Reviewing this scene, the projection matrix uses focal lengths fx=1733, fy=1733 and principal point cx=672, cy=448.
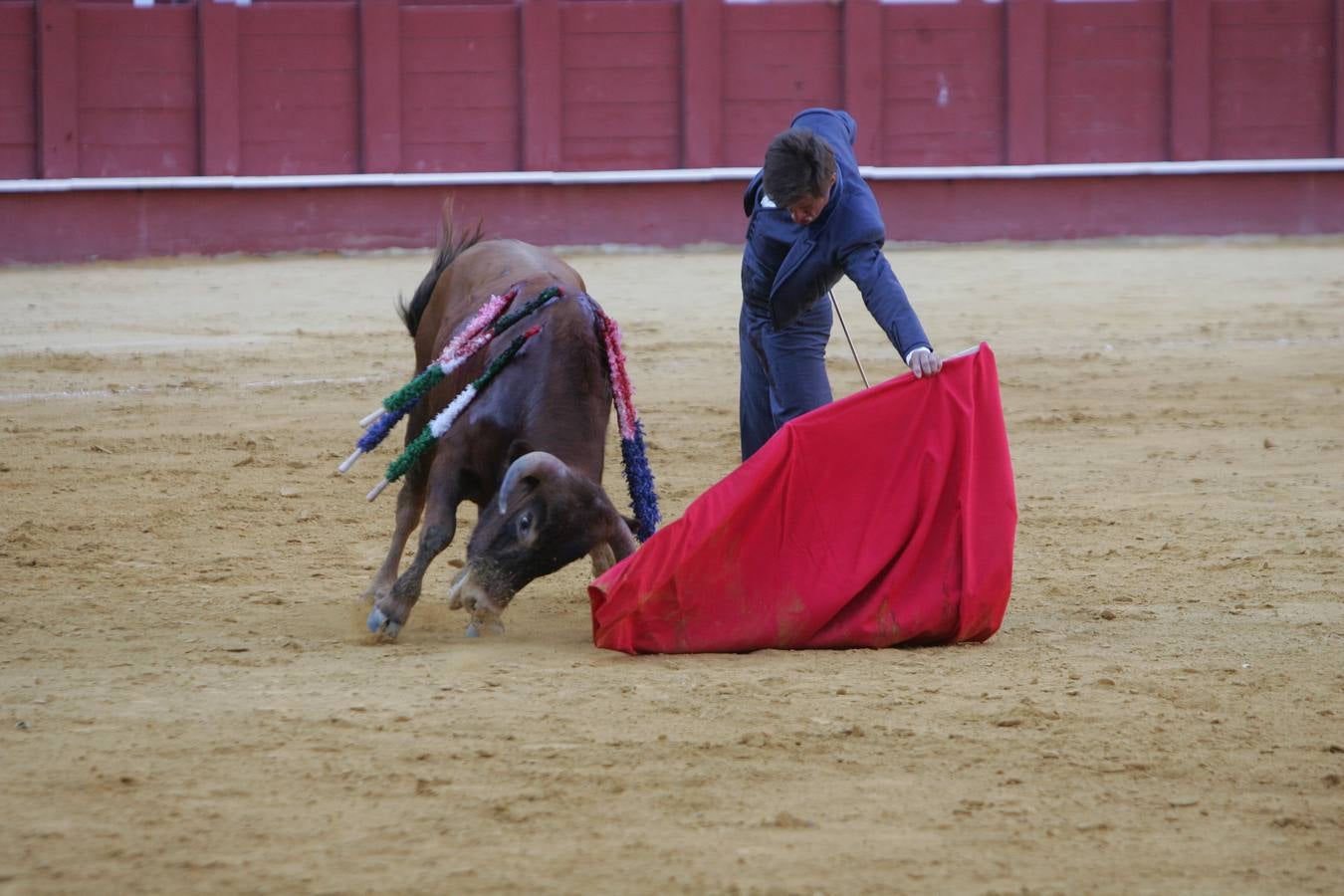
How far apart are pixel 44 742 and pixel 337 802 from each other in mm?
604

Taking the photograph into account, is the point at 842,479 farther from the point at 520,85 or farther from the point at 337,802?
the point at 520,85

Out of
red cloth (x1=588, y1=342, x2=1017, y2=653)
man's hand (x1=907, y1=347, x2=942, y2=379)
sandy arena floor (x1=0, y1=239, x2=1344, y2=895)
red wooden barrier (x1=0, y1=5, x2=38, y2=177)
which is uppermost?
red wooden barrier (x1=0, y1=5, x2=38, y2=177)

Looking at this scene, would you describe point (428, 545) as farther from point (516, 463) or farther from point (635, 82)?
point (635, 82)

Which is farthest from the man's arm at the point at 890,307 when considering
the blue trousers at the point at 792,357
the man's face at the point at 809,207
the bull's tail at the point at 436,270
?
the bull's tail at the point at 436,270

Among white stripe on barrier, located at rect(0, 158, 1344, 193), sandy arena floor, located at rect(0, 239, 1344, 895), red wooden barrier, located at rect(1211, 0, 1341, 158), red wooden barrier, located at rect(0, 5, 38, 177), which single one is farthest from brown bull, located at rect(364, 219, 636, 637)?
red wooden barrier, located at rect(1211, 0, 1341, 158)

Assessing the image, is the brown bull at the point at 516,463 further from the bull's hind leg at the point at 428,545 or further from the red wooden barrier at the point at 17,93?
the red wooden barrier at the point at 17,93

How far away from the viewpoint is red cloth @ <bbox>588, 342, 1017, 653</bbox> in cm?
352

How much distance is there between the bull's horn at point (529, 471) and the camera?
348 cm

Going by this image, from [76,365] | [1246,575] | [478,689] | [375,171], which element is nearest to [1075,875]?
[478,689]

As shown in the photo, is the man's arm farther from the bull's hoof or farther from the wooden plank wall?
the wooden plank wall

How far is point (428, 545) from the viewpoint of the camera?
3.77 metres

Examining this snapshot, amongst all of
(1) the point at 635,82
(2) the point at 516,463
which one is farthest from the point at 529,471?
(1) the point at 635,82

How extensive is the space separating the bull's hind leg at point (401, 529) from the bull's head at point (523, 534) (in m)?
0.61

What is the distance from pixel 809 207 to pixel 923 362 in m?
0.39
